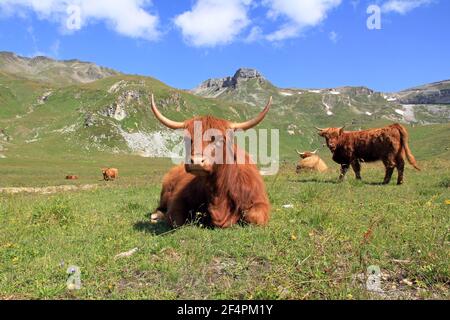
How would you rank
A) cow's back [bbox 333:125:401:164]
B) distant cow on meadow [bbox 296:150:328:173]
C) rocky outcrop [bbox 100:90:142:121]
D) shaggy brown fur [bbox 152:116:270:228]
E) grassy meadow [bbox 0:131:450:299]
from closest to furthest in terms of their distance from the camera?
1. grassy meadow [bbox 0:131:450:299]
2. shaggy brown fur [bbox 152:116:270:228]
3. cow's back [bbox 333:125:401:164]
4. distant cow on meadow [bbox 296:150:328:173]
5. rocky outcrop [bbox 100:90:142:121]

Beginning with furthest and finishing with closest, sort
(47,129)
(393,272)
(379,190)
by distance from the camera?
(47,129) < (379,190) < (393,272)

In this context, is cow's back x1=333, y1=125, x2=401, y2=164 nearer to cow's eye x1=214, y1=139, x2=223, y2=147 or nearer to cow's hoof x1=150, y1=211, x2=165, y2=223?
cow's hoof x1=150, y1=211, x2=165, y2=223

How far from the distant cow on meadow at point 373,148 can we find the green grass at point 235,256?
7770 mm

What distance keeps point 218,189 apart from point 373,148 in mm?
11952

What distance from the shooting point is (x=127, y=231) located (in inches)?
329

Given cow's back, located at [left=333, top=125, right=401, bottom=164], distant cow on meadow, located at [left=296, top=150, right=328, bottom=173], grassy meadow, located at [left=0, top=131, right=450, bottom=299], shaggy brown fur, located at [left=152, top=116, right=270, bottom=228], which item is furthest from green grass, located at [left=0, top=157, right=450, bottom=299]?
distant cow on meadow, located at [left=296, top=150, right=328, bottom=173]

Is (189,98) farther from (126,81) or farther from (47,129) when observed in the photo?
(47,129)

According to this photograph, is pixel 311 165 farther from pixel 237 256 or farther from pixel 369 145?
pixel 237 256

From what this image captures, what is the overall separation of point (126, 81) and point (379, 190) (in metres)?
174

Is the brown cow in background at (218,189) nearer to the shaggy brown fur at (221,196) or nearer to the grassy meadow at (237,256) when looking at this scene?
the shaggy brown fur at (221,196)

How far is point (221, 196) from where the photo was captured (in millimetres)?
7961

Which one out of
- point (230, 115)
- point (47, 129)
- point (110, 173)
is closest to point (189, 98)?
point (230, 115)

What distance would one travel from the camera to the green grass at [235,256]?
4930 mm

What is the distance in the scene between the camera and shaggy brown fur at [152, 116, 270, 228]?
7.87 m
